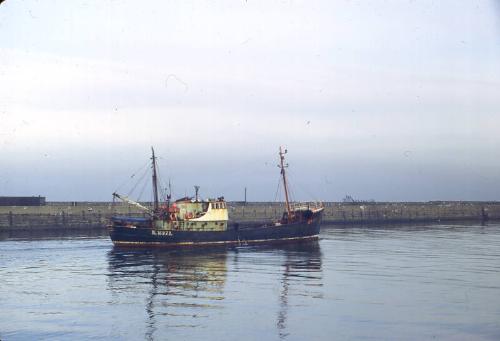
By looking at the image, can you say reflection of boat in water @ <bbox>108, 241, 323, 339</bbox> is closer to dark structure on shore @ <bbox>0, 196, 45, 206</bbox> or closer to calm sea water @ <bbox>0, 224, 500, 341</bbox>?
calm sea water @ <bbox>0, 224, 500, 341</bbox>

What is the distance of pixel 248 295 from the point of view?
34562 millimetres

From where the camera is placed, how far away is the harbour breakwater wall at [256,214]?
86000 millimetres

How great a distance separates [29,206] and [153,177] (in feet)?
94.0

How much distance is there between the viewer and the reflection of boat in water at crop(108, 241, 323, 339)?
28672 mm

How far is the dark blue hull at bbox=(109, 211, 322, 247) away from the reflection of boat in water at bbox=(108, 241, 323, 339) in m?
1.48

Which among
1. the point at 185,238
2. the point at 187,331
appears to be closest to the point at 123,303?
the point at 187,331

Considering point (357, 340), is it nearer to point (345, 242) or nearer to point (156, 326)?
point (156, 326)

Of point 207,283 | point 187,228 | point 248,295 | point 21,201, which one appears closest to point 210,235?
point 187,228

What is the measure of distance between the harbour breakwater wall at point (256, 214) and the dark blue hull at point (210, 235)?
1366 cm

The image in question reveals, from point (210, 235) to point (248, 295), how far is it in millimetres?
30006

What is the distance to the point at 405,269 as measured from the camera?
151 ft

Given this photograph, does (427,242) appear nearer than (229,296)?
No

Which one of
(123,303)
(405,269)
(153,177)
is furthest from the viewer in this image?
(153,177)

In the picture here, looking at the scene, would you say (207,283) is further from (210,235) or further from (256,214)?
(256,214)
